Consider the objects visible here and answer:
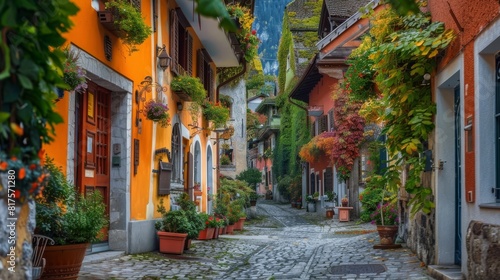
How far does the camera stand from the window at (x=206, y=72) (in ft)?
52.2

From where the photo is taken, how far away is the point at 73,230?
619cm

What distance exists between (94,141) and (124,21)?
1787 millimetres

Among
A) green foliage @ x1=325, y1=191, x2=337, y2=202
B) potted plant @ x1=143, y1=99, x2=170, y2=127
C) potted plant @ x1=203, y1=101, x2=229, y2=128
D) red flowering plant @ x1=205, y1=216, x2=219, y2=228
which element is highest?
potted plant @ x1=203, y1=101, x2=229, y2=128

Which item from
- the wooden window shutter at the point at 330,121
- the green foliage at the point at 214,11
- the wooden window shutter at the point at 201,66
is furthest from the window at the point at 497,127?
the wooden window shutter at the point at 330,121

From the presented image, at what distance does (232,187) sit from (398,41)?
13.1 m

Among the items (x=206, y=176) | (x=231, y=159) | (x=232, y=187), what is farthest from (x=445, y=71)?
(x=231, y=159)

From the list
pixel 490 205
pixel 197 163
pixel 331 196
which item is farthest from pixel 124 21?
pixel 331 196

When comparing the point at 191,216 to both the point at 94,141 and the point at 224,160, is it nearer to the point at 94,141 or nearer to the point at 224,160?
the point at 94,141

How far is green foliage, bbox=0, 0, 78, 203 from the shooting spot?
2590 mm

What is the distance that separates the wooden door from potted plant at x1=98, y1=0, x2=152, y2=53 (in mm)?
842

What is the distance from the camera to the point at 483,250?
19.6 ft

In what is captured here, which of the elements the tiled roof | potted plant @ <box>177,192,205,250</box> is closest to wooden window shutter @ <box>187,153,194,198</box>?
potted plant @ <box>177,192,205,250</box>

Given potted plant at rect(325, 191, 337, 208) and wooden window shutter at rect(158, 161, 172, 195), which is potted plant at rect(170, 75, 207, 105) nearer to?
wooden window shutter at rect(158, 161, 172, 195)

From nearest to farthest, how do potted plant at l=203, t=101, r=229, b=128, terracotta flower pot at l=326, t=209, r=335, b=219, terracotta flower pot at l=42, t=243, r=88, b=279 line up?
terracotta flower pot at l=42, t=243, r=88, b=279
potted plant at l=203, t=101, r=229, b=128
terracotta flower pot at l=326, t=209, r=335, b=219
